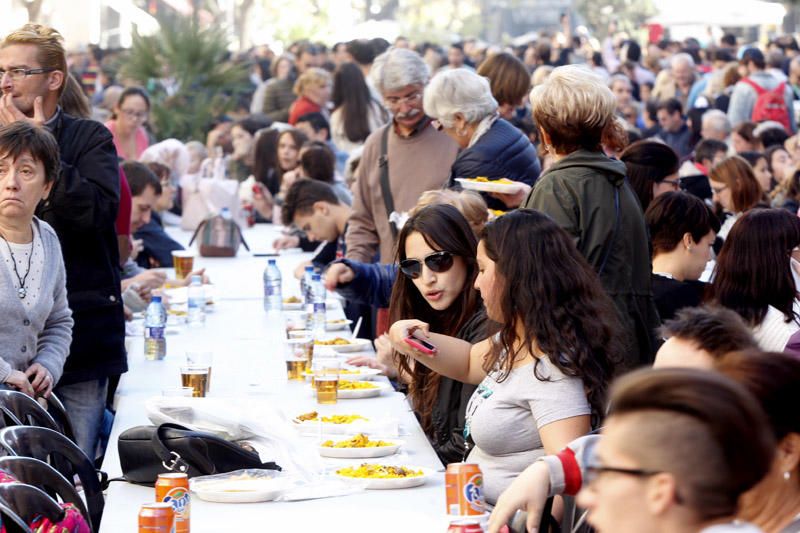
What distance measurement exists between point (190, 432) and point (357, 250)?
3.24 metres

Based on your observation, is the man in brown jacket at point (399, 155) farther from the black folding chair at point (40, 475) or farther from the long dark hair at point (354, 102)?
the long dark hair at point (354, 102)

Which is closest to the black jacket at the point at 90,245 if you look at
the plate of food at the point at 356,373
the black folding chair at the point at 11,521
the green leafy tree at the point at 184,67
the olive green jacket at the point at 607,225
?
the plate of food at the point at 356,373

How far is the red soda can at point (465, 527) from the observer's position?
231cm

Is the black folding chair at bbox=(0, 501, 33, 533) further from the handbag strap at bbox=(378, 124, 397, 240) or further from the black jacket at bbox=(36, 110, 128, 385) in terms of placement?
the handbag strap at bbox=(378, 124, 397, 240)

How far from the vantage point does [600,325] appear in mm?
3363

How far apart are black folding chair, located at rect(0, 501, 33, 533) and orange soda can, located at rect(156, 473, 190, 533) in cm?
28

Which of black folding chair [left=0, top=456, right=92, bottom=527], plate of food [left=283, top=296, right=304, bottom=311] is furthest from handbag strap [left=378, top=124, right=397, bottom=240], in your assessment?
black folding chair [left=0, top=456, right=92, bottom=527]

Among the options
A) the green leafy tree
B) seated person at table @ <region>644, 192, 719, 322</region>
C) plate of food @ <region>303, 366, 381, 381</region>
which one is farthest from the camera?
the green leafy tree

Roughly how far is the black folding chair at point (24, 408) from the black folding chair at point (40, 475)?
1.56 ft

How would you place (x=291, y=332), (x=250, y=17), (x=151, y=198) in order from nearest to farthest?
(x=291, y=332) → (x=151, y=198) → (x=250, y=17)

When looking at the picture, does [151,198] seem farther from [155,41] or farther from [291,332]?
[155,41]

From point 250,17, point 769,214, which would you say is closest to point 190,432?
point 769,214

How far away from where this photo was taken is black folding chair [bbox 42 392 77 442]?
13.5ft

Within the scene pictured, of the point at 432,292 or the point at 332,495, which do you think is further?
the point at 432,292
